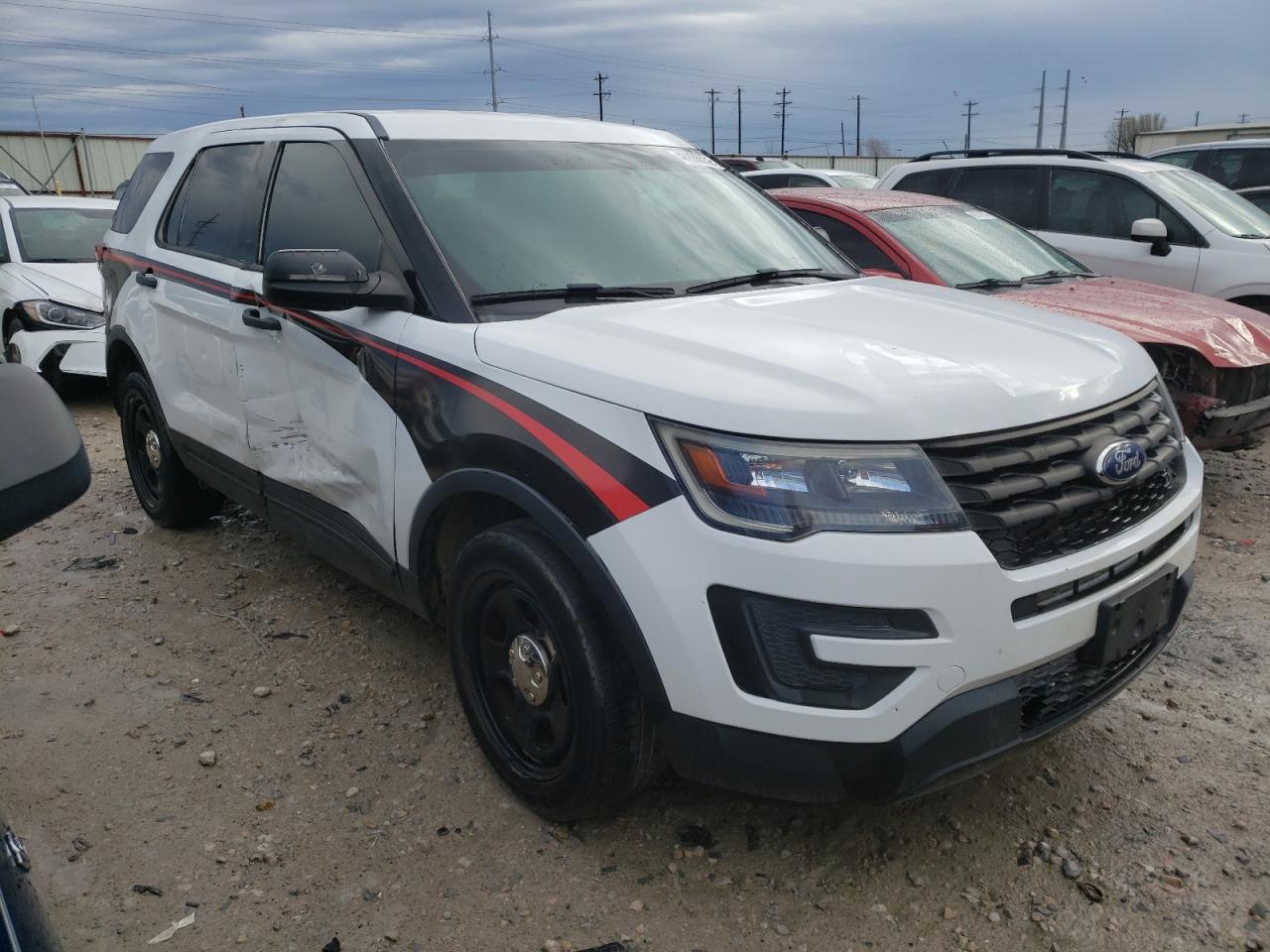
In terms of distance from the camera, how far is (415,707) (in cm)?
339

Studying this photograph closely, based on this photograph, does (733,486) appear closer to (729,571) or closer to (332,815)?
(729,571)

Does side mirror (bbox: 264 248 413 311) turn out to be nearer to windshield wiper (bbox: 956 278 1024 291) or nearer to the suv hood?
the suv hood

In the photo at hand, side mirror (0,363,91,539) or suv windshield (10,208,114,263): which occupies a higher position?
side mirror (0,363,91,539)

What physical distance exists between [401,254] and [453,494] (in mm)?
742

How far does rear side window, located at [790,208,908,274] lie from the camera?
5559 mm

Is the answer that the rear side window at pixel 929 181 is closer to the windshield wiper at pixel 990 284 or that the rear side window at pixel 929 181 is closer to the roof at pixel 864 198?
the roof at pixel 864 198

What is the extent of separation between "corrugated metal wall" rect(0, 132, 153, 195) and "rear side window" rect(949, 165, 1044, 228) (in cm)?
2335

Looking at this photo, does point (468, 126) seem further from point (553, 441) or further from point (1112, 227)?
point (1112, 227)

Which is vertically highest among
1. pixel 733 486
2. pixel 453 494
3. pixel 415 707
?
pixel 733 486

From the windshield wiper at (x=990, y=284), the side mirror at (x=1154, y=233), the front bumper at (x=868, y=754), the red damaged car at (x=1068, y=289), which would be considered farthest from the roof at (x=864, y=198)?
the front bumper at (x=868, y=754)

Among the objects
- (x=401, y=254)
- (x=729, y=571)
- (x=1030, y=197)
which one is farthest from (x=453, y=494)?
(x=1030, y=197)

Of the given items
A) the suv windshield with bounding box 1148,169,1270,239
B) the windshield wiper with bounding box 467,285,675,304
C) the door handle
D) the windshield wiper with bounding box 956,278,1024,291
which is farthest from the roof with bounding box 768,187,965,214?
the door handle

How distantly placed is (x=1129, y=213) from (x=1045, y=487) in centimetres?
593

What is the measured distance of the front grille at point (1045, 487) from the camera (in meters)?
2.15
